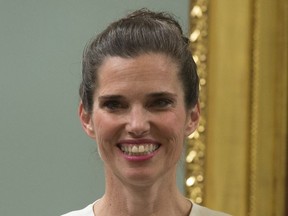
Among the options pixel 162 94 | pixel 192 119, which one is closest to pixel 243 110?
pixel 192 119

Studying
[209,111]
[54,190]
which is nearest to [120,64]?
[209,111]

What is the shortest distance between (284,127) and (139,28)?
15.1 inches

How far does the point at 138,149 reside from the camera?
1.03 meters

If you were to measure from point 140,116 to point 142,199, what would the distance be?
0.14 m

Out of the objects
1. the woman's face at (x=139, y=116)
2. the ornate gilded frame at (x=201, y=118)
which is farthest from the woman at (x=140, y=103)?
the ornate gilded frame at (x=201, y=118)

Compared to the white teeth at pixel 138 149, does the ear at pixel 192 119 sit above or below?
above

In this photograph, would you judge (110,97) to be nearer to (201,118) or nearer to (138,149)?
(138,149)

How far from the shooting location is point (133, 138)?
3.37ft

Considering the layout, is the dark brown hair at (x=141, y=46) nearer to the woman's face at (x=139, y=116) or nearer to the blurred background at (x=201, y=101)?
the woman's face at (x=139, y=116)

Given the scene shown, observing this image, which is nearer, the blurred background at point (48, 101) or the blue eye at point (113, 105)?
the blue eye at point (113, 105)

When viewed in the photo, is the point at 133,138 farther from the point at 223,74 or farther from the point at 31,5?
the point at 31,5

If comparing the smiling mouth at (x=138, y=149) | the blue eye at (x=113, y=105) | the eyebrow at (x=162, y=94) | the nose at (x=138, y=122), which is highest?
the eyebrow at (x=162, y=94)

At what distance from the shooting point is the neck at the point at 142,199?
1087 mm

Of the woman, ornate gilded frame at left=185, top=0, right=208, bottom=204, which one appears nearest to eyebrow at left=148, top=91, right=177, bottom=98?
the woman
